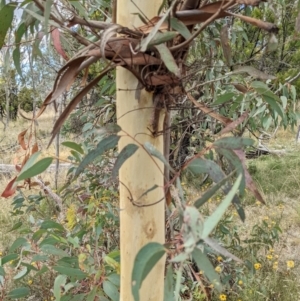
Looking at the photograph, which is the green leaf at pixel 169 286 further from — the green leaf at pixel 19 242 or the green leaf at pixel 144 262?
the green leaf at pixel 19 242

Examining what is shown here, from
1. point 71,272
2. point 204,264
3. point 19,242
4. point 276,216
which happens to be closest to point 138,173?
point 204,264

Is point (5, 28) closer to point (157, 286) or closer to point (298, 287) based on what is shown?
point (157, 286)

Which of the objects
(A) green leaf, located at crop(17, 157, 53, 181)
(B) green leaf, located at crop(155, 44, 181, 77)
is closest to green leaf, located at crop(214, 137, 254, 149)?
(B) green leaf, located at crop(155, 44, 181, 77)

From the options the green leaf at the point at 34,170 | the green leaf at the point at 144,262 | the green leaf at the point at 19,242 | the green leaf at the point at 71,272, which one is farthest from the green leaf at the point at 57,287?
the green leaf at the point at 144,262

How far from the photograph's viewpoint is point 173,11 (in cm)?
31

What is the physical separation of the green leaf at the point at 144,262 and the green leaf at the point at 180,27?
0.56 feet

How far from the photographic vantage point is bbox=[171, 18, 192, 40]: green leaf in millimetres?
305

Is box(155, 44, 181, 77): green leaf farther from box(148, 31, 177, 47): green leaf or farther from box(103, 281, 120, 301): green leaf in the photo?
box(103, 281, 120, 301): green leaf

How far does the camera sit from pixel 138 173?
0.36 m

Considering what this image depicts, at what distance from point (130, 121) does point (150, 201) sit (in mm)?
77

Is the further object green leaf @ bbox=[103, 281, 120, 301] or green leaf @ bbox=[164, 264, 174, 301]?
green leaf @ bbox=[103, 281, 120, 301]

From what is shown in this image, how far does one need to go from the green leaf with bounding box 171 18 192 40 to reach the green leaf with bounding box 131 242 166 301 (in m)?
0.17

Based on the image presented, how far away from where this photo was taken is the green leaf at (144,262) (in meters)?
0.21

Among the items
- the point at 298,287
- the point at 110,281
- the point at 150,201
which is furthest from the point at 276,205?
the point at 150,201
